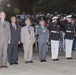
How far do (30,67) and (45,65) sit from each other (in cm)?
72

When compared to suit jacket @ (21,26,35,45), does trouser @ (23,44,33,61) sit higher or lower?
lower

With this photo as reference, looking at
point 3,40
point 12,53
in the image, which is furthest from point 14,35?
point 3,40

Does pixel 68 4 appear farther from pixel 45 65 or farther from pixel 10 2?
pixel 10 2

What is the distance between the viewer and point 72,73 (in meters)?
9.75

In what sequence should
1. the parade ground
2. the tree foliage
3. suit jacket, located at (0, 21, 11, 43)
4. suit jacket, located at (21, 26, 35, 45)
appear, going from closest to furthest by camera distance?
the parade ground, suit jacket, located at (0, 21, 11, 43), suit jacket, located at (21, 26, 35, 45), the tree foliage

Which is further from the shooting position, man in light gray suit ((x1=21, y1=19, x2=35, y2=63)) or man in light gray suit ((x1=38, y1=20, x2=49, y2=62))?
man in light gray suit ((x1=38, y1=20, x2=49, y2=62))

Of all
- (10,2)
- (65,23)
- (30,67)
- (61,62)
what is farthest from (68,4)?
(10,2)

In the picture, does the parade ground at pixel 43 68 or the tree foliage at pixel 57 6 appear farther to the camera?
the tree foliage at pixel 57 6

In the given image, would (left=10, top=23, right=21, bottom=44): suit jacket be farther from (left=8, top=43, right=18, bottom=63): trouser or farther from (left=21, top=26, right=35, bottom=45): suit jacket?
(left=21, top=26, right=35, bottom=45): suit jacket

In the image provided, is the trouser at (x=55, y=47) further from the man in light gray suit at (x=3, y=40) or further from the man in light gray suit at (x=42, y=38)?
the man in light gray suit at (x=3, y=40)

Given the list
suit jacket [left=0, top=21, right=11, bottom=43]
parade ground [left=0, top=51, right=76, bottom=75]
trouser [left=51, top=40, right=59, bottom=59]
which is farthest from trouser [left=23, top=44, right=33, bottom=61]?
suit jacket [left=0, top=21, right=11, bottom=43]

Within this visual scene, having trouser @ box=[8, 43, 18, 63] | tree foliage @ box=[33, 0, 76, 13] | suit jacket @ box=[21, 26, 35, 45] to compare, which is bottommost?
trouser @ box=[8, 43, 18, 63]

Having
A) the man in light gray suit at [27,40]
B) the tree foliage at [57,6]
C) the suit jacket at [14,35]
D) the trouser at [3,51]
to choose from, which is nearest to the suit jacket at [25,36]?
the man in light gray suit at [27,40]

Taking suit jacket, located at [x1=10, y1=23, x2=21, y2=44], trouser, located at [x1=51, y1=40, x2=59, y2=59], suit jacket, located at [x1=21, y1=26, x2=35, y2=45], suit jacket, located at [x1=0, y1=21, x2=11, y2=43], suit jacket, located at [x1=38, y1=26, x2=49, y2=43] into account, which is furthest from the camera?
trouser, located at [x1=51, y1=40, x2=59, y2=59]
